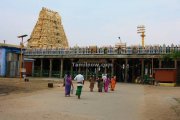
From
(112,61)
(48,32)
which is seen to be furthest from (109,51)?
(48,32)

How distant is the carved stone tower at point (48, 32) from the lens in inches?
2874

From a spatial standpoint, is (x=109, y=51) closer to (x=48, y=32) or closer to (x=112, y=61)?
(x=112, y=61)

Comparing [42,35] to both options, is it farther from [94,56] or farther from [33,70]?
[94,56]

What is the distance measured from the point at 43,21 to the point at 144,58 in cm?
3328

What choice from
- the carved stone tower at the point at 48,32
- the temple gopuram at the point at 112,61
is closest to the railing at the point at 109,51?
the temple gopuram at the point at 112,61

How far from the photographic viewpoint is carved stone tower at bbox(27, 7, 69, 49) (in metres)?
73.0

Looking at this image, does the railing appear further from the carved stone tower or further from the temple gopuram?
the carved stone tower

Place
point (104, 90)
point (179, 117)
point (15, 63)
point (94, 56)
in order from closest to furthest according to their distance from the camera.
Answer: point (179, 117) < point (104, 90) < point (15, 63) < point (94, 56)

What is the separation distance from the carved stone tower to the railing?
15.1 m

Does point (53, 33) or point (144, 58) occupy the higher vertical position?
point (53, 33)

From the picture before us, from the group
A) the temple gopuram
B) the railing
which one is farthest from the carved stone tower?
the railing

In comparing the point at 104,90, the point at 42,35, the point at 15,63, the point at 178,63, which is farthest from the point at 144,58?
the point at 42,35

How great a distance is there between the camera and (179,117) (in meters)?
13.8

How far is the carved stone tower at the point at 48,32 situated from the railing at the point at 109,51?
1515 cm
